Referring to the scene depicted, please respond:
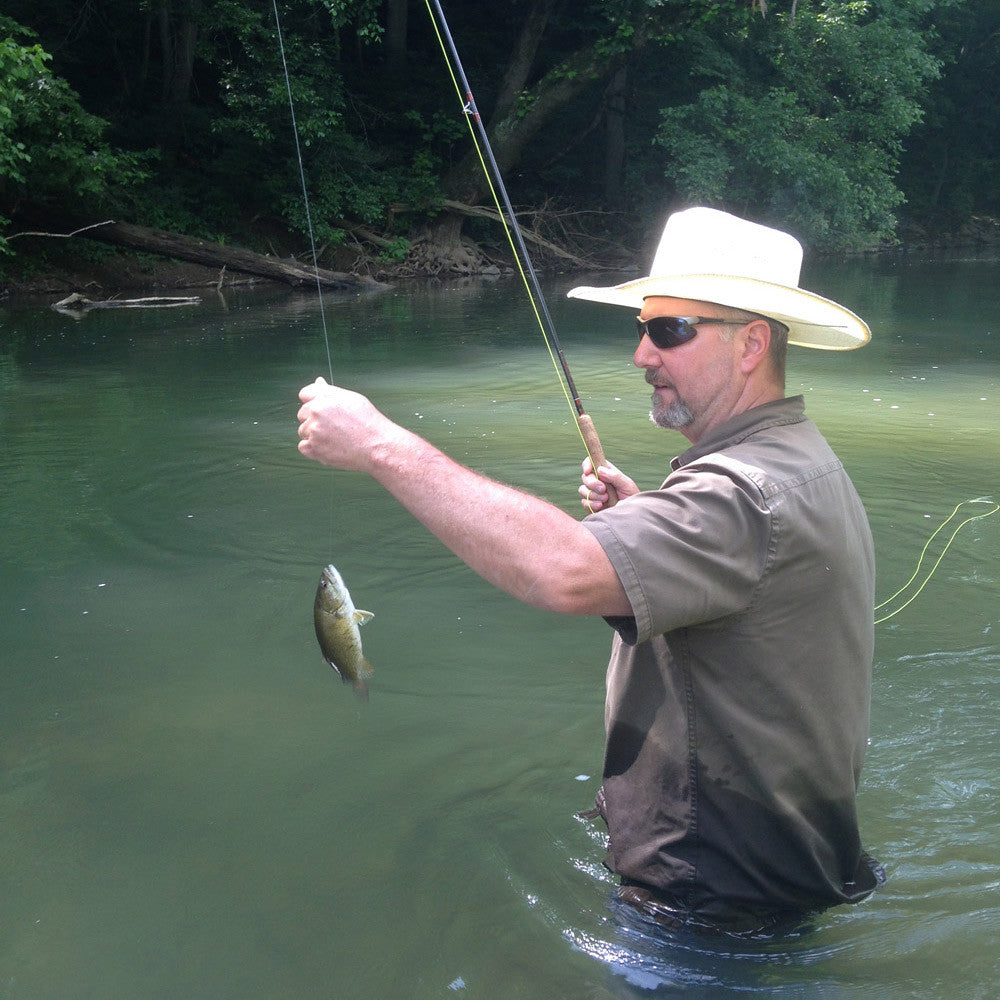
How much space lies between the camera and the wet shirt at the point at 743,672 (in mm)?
2051

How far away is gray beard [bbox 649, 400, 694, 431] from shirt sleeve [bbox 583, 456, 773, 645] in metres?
0.35

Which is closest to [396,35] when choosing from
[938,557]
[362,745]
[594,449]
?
[938,557]

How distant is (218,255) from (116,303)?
4121mm

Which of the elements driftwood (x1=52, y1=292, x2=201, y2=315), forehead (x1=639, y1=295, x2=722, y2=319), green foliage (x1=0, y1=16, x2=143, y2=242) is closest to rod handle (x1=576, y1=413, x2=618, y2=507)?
forehead (x1=639, y1=295, x2=722, y2=319)

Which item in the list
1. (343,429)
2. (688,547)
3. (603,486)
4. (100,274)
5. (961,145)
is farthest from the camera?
(961,145)

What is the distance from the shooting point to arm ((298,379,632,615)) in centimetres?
200

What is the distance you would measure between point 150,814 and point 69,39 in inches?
992

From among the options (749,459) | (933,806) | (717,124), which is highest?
(717,124)

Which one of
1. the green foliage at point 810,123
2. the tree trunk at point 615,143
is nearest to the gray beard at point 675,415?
the green foliage at point 810,123

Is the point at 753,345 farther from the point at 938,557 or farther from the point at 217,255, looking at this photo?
the point at 217,255

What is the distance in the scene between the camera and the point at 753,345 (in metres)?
2.45

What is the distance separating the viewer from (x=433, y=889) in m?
3.32

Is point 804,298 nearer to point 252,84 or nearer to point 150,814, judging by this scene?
point 150,814

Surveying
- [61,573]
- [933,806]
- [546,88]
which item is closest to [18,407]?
[61,573]
